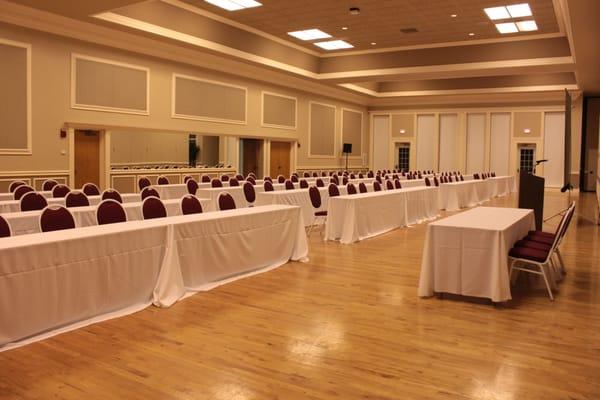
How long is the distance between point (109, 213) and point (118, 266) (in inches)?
45.7

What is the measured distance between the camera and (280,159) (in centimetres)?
2034

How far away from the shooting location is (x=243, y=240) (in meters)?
5.93

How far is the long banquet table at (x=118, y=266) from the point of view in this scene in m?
3.75

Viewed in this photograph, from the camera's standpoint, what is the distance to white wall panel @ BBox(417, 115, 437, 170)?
25766 mm

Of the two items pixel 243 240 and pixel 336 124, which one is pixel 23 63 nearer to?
pixel 243 240

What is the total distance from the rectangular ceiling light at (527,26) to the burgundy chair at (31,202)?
1177 centimetres

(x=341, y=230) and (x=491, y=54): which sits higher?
(x=491, y=54)

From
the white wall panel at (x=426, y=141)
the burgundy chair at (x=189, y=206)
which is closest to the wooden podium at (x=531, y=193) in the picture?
the burgundy chair at (x=189, y=206)

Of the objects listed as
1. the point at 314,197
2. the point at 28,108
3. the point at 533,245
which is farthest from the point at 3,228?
the point at 28,108

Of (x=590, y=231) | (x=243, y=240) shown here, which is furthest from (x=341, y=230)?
(x=590, y=231)

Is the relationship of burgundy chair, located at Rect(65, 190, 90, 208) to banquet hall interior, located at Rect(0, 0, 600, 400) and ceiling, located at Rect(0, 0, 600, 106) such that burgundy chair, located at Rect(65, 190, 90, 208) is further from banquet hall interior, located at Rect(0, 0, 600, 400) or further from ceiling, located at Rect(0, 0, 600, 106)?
ceiling, located at Rect(0, 0, 600, 106)

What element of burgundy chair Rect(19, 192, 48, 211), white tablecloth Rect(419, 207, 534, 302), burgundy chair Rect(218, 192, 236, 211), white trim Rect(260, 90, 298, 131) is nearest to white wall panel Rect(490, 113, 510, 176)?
white trim Rect(260, 90, 298, 131)

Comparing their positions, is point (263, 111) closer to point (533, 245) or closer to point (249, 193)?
point (249, 193)

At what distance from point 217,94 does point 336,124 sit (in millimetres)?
8013
